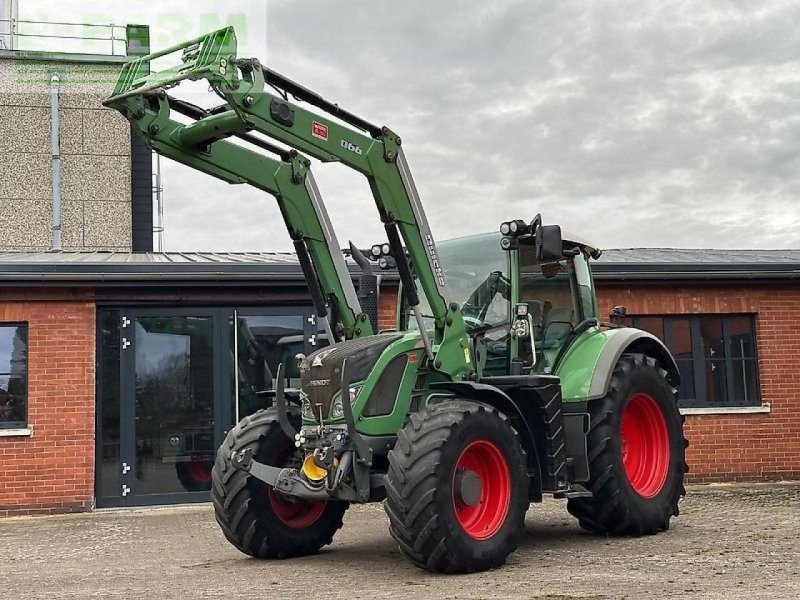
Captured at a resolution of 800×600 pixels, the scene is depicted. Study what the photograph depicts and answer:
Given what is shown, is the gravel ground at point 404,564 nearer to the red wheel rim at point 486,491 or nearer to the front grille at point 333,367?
the red wheel rim at point 486,491

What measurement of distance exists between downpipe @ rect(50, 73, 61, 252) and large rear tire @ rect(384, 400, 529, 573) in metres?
20.8

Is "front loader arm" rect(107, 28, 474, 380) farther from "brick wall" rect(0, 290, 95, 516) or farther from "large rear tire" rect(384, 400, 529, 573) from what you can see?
"brick wall" rect(0, 290, 95, 516)

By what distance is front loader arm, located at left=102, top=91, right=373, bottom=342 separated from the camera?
7168mm


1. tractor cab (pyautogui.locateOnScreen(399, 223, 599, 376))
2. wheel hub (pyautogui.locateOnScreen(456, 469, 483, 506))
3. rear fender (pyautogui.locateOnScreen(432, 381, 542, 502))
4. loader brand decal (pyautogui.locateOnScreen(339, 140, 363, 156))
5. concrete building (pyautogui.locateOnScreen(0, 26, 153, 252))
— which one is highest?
concrete building (pyautogui.locateOnScreen(0, 26, 153, 252))

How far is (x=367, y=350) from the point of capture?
7332mm

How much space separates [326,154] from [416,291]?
1.27 m

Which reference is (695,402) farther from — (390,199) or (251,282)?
(390,199)

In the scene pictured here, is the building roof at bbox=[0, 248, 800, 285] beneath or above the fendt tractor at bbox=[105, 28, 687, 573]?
above

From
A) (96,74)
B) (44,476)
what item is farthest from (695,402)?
(96,74)

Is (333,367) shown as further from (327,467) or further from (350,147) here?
(350,147)

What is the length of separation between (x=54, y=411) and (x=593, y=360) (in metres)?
6.88

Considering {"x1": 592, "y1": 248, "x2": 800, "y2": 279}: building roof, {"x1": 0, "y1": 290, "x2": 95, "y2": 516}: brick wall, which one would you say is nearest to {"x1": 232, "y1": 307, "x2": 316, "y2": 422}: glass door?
{"x1": 0, "y1": 290, "x2": 95, "y2": 516}: brick wall

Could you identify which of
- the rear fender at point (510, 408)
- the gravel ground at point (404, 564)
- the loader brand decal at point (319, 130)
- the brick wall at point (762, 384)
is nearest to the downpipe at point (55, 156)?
the gravel ground at point (404, 564)

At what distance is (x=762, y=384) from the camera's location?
45.4ft
